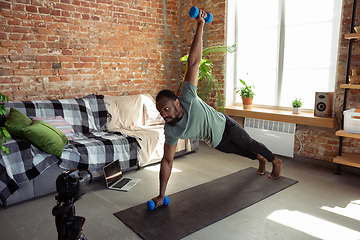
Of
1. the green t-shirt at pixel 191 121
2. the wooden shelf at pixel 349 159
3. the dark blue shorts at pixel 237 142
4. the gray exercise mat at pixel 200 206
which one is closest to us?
the gray exercise mat at pixel 200 206

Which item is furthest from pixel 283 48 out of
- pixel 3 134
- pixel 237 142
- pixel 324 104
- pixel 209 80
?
pixel 3 134

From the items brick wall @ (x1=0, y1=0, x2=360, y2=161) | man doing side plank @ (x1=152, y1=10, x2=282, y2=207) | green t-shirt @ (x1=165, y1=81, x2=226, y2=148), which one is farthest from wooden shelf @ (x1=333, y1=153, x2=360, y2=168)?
green t-shirt @ (x1=165, y1=81, x2=226, y2=148)

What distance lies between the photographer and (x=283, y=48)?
4031mm

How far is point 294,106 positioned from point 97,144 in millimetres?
2658

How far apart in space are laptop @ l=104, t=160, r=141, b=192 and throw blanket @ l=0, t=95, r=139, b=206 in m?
0.11

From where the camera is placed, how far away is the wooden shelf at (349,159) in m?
3.00

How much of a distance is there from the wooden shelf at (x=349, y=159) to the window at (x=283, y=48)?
34.1 inches

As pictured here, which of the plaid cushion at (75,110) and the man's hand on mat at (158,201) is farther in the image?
the plaid cushion at (75,110)

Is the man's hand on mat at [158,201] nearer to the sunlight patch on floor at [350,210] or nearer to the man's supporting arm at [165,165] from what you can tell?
the man's supporting arm at [165,165]

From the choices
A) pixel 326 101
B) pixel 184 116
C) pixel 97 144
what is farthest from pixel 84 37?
pixel 326 101

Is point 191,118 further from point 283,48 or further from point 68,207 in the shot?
point 283,48

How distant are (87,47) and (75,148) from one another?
178 centimetres

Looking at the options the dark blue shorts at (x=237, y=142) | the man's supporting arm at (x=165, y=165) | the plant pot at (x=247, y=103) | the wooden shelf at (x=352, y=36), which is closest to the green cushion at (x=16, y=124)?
the man's supporting arm at (x=165, y=165)

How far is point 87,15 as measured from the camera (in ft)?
13.0
